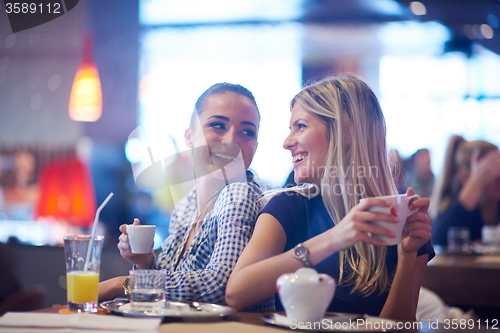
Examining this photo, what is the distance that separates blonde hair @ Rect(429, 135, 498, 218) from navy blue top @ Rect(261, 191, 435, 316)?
2008 mm

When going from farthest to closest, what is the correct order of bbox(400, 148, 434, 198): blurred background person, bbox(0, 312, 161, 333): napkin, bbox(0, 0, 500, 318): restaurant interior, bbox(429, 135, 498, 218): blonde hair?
bbox(0, 0, 500, 318): restaurant interior, bbox(400, 148, 434, 198): blurred background person, bbox(429, 135, 498, 218): blonde hair, bbox(0, 312, 161, 333): napkin

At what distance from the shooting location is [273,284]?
0.99 metres

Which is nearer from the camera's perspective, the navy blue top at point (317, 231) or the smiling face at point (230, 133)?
the navy blue top at point (317, 231)

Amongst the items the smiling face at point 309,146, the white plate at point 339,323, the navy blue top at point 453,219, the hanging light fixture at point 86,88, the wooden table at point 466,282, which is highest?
the hanging light fixture at point 86,88

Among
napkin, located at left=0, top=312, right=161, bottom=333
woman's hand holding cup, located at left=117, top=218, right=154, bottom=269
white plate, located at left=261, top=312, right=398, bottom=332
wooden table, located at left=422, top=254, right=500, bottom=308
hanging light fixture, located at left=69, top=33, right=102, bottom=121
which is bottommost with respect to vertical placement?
wooden table, located at left=422, top=254, right=500, bottom=308

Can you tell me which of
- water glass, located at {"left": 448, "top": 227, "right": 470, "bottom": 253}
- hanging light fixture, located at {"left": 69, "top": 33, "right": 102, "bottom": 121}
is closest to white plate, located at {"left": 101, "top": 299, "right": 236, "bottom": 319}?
water glass, located at {"left": 448, "top": 227, "right": 470, "bottom": 253}

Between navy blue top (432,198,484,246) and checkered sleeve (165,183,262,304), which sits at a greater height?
checkered sleeve (165,183,262,304)

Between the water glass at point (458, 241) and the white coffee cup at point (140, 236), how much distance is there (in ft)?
6.73

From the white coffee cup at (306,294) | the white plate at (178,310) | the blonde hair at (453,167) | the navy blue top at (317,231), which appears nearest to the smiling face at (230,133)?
the navy blue top at (317,231)

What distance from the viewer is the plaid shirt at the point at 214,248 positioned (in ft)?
3.56

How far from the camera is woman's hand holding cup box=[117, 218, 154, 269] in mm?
1157

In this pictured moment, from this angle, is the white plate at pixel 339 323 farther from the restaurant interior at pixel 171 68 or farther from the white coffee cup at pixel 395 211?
the restaurant interior at pixel 171 68

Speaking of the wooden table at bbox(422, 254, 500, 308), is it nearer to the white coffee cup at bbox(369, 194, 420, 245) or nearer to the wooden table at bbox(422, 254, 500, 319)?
Answer: the wooden table at bbox(422, 254, 500, 319)

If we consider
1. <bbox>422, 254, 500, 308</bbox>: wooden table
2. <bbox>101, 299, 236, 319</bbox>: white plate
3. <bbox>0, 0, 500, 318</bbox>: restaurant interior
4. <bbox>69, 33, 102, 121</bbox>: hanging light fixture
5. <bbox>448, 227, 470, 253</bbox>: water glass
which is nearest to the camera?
<bbox>101, 299, 236, 319</bbox>: white plate
